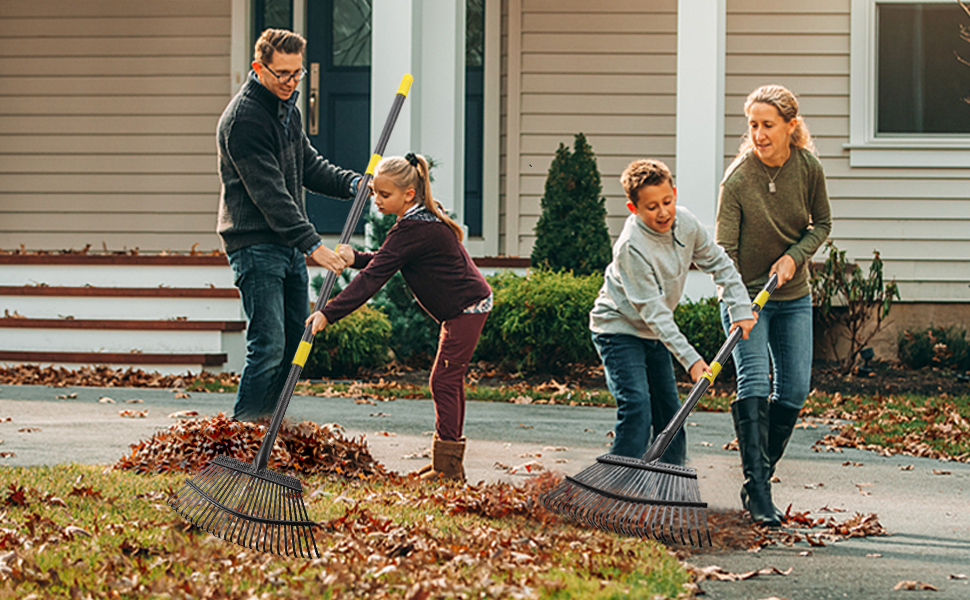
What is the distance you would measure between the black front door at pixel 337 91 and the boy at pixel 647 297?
7360mm

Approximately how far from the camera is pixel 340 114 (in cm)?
1127

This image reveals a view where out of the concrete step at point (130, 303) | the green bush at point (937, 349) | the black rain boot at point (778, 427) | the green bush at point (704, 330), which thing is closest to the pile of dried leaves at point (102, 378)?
the concrete step at point (130, 303)

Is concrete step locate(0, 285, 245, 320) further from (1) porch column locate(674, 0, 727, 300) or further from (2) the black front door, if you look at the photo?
(1) porch column locate(674, 0, 727, 300)

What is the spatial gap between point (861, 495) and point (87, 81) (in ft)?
32.1

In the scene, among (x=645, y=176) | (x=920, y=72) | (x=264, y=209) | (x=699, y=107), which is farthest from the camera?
(x=920, y=72)

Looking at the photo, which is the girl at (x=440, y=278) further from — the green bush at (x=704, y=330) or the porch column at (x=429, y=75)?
the porch column at (x=429, y=75)

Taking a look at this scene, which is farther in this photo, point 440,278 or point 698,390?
point 440,278

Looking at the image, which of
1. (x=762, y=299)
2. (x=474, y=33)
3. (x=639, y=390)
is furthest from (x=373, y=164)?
(x=474, y=33)

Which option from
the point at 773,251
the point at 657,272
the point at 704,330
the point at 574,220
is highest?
the point at 574,220

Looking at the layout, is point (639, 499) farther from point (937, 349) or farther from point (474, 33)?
point (474, 33)

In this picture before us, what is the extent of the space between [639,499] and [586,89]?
8.11m

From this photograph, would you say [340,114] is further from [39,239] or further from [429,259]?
[429,259]

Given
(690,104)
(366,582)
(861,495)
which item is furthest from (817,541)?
(690,104)

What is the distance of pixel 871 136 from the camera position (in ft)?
35.1
